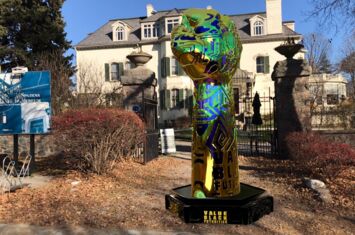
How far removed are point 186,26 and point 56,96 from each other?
15.9 metres

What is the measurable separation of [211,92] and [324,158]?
6.09 meters

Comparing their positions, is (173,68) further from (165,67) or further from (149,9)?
(149,9)

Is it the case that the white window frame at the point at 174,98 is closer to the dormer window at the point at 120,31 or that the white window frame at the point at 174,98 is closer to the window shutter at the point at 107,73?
the window shutter at the point at 107,73

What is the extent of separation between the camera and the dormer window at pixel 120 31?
118 feet

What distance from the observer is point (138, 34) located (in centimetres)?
3628

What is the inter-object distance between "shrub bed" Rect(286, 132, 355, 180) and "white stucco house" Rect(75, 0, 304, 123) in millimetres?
22428

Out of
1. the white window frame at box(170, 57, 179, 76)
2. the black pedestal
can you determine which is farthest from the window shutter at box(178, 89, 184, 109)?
the black pedestal

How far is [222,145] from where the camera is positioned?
7.98 ft

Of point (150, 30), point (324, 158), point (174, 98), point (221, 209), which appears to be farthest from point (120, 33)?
point (221, 209)

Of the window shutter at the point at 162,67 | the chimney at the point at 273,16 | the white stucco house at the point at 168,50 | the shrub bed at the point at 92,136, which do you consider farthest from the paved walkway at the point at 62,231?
the chimney at the point at 273,16

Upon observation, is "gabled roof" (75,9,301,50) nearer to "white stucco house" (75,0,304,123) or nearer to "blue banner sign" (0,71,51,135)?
"white stucco house" (75,0,304,123)

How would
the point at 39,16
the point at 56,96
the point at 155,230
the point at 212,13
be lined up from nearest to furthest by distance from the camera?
the point at 212,13 → the point at 155,230 → the point at 56,96 → the point at 39,16

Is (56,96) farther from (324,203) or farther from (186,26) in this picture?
(186,26)

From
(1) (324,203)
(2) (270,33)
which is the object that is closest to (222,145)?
(1) (324,203)
